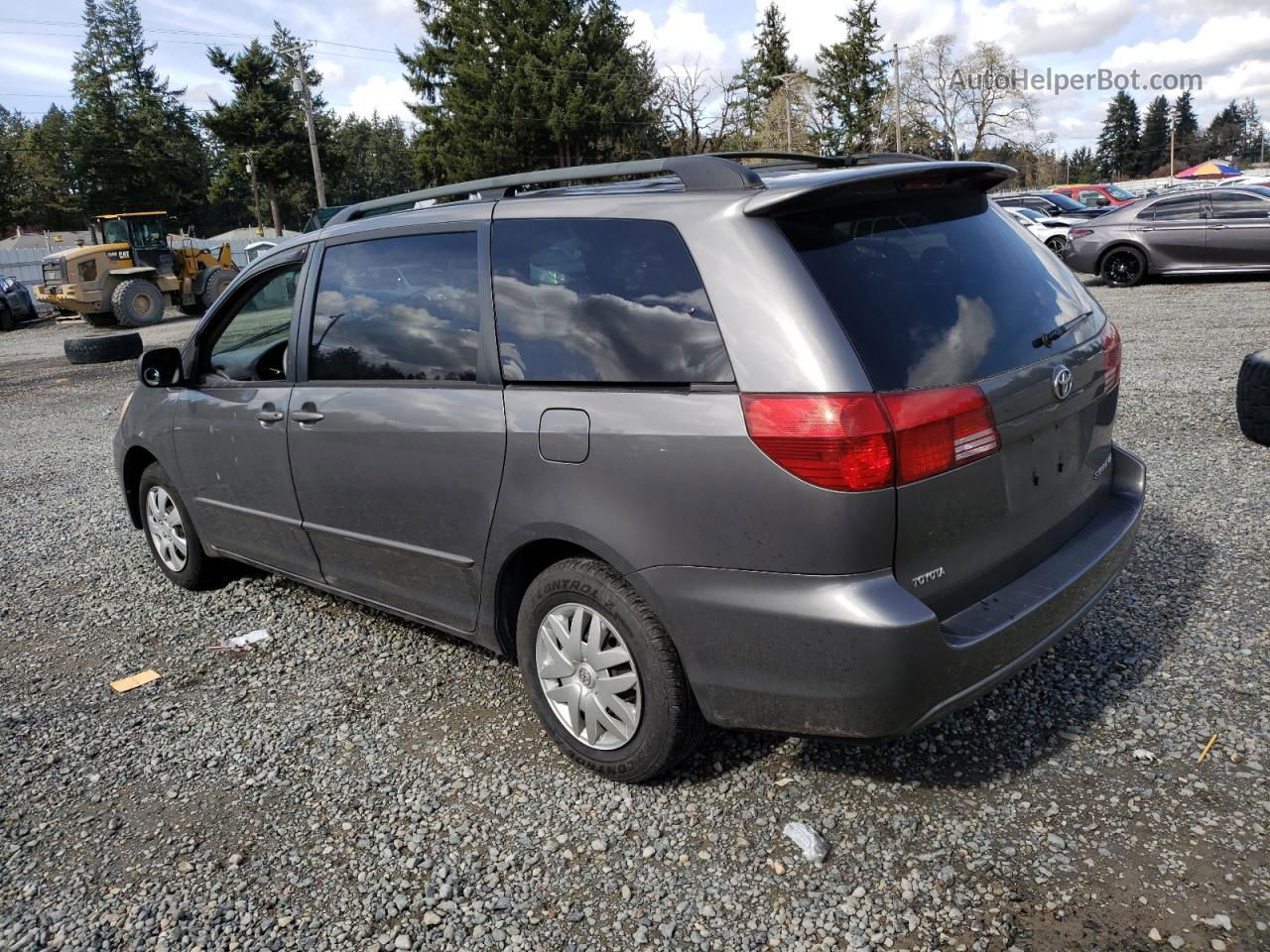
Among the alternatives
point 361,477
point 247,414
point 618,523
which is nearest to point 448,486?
point 361,477

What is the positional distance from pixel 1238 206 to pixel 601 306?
16418 millimetres

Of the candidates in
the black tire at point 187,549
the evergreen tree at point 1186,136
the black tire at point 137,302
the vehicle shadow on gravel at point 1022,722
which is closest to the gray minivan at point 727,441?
the vehicle shadow on gravel at point 1022,722

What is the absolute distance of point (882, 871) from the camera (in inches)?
105

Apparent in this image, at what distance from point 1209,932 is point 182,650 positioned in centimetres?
400

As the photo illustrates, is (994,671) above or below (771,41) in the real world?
below

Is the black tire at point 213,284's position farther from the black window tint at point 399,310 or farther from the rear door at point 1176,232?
the black window tint at point 399,310

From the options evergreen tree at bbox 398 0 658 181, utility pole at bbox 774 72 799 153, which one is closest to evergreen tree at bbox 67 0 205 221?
evergreen tree at bbox 398 0 658 181

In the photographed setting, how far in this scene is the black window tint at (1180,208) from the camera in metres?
16.1

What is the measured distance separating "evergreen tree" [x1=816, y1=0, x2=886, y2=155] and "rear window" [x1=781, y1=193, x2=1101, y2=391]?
72.2 meters

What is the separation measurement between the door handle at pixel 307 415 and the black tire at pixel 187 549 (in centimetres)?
137

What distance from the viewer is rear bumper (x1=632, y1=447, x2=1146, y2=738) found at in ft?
8.20

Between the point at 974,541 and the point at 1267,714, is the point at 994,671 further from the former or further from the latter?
the point at 1267,714

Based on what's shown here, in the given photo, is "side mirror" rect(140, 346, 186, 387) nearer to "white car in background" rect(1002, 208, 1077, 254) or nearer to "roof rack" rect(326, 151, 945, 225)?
"roof rack" rect(326, 151, 945, 225)

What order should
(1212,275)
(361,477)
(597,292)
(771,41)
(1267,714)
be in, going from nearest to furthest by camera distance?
(597,292) → (1267,714) → (361,477) → (1212,275) → (771,41)
